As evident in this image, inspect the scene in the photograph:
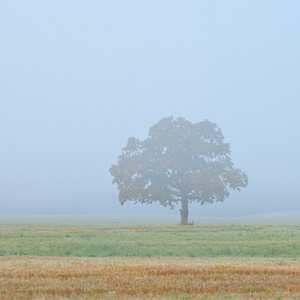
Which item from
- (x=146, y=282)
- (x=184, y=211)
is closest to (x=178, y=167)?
(x=184, y=211)

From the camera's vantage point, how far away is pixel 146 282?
14.7 m

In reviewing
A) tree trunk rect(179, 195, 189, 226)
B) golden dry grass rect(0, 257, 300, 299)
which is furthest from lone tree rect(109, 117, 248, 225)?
golden dry grass rect(0, 257, 300, 299)

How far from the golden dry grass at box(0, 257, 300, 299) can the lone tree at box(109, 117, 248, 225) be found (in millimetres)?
44716

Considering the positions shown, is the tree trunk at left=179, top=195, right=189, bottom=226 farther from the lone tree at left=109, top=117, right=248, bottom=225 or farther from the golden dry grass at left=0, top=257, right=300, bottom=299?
the golden dry grass at left=0, top=257, right=300, bottom=299

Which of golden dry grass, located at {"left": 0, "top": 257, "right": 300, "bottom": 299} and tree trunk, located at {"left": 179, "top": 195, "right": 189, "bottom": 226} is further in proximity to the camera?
tree trunk, located at {"left": 179, "top": 195, "right": 189, "bottom": 226}

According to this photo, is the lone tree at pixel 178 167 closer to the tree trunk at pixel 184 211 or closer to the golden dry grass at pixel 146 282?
the tree trunk at pixel 184 211

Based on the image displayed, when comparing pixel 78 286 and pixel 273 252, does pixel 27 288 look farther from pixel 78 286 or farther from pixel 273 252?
pixel 273 252

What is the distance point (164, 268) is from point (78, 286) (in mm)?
4085

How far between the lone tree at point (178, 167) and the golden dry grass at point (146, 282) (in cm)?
4472

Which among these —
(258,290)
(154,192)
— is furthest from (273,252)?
(154,192)

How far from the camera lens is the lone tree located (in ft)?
207

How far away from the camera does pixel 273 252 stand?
2797 cm

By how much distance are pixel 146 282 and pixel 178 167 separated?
48.2m

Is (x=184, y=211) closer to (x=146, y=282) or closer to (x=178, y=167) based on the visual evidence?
(x=178, y=167)
